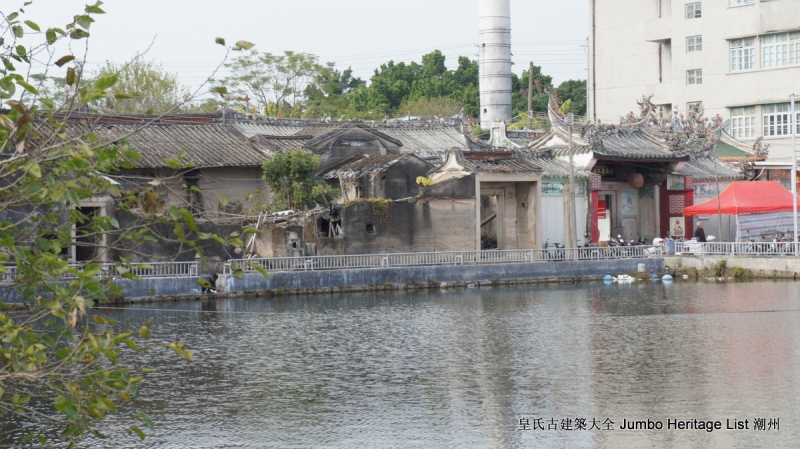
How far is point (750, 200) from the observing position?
108 feet

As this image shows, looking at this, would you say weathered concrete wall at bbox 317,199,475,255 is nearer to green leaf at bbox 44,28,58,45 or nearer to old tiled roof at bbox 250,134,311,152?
old tiled roof at bbox 250,134,311,152

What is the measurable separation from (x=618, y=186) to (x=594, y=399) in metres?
25.4

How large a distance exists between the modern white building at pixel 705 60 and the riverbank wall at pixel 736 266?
16383mm

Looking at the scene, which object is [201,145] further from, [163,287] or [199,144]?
[163,287]

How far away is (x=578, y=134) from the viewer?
3638 centimetres

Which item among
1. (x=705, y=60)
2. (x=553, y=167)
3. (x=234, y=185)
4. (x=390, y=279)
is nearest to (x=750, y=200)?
(x=553, y=167)

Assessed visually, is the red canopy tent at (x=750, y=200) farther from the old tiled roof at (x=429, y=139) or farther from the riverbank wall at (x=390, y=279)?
the old tiled roof at (x=429, y=139)

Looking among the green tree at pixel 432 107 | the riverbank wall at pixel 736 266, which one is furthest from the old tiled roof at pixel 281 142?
the green tree at pixel 432 107

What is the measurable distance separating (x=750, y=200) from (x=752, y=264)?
11.9ft

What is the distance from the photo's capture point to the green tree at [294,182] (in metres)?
29.9

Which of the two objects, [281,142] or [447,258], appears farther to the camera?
[281,142]

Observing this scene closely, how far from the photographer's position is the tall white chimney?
2219 inches

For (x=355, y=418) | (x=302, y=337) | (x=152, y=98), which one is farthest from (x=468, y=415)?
(x=152, y=98)

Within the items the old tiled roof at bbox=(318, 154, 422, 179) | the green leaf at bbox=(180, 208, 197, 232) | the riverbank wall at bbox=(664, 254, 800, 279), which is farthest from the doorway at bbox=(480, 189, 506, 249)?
the green leaf at bbox=(180, 208, 197, 232)
